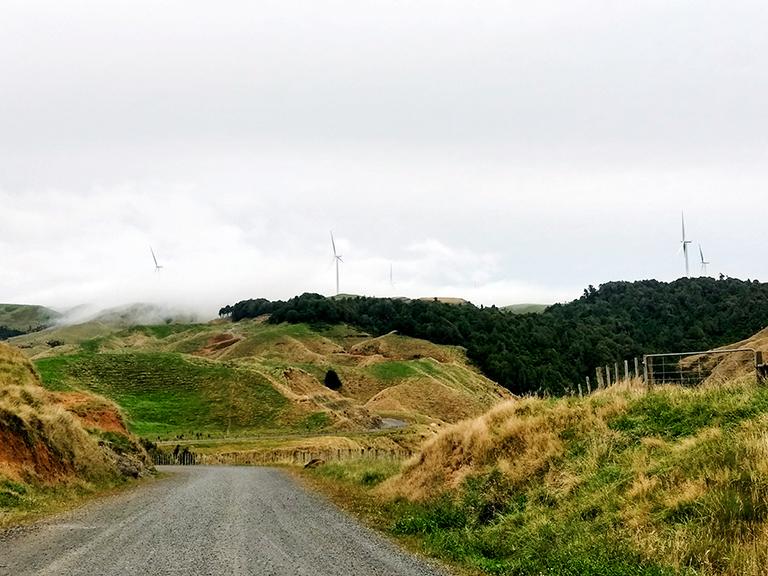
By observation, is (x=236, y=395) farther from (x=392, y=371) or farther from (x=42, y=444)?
(x=42, y=444)

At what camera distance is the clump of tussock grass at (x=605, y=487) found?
35.6 ft

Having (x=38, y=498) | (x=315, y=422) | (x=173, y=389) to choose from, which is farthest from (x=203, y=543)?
(x=173, y=389)

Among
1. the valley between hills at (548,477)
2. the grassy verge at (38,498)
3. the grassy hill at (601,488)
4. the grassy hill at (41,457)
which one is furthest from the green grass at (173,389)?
the grassy hill at (601,488)

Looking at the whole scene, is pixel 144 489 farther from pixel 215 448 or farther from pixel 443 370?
pixel 443 370

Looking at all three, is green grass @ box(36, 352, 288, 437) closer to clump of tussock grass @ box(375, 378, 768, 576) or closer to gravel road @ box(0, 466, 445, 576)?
gravel road @ box(0, 466, 445, 576)

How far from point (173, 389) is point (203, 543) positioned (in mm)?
100461

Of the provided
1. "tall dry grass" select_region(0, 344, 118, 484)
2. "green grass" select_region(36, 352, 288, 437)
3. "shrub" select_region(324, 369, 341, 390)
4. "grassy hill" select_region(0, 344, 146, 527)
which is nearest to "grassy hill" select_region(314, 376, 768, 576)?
"grassy hill" select_region(0, 344, 146, 527)

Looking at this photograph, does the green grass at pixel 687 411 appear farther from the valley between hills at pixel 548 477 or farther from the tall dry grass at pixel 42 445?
the tall dry grass at pixel 42 445

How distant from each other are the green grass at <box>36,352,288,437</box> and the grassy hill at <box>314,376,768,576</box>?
7607 centimetres

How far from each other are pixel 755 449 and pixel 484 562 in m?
5.52

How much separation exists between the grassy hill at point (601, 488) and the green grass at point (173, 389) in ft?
250

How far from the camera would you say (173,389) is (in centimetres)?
11088

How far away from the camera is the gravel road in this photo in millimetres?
12844

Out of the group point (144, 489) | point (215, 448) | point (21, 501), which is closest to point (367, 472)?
point (144, 489)
